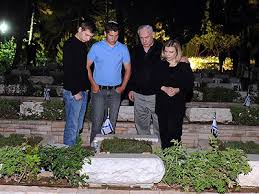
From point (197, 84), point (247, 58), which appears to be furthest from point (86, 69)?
point (247, 58)

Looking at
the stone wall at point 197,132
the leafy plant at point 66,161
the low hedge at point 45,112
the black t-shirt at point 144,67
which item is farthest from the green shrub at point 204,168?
the low hedge at point 45,112

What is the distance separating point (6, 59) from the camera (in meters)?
21.6

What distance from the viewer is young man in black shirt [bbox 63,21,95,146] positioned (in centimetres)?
685

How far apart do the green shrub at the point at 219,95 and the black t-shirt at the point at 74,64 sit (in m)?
5.51

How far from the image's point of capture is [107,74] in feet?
23.6

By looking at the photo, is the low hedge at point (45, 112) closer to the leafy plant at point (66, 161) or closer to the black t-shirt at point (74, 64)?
the black t-shirt at point (74, 64)

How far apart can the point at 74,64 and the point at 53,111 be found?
3133 mm

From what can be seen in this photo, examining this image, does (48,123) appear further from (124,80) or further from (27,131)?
(124,80)

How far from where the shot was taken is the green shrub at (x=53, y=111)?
980 cm

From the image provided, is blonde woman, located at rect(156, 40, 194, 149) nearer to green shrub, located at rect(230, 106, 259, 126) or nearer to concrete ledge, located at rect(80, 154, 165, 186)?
concrete ledge, located at rect(80, 154, 165, 186)

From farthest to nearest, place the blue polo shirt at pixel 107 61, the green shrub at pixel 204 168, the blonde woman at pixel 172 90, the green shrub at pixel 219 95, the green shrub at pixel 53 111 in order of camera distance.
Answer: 1. the green shrub at pixel 219 95
2. the green shrub at pixel 53 111
3. the blue polo shirt at pixel 107 61
4. the blonde woman at pixel 172 90
5. the green shrub at pixel 204 168

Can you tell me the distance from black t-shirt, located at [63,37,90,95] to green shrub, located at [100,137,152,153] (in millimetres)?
1089

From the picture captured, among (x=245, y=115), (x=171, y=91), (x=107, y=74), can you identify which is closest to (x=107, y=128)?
(x=107, y=74)

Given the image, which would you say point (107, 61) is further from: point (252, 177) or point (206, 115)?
point (206, 115)
